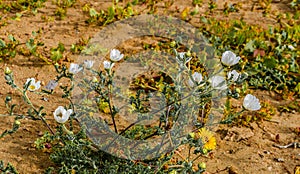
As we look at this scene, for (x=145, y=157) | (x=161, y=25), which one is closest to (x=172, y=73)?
(x=161, y=25)

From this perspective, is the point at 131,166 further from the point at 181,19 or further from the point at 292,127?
the point at 181,19

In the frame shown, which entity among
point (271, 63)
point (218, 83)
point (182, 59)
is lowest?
point (271, 63)

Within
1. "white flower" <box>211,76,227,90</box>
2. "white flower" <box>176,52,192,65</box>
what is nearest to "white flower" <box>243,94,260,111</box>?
"white flower" <box>211,76,227,90</box>

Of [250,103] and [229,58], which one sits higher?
[229,58]

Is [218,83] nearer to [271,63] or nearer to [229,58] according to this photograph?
[229,58]

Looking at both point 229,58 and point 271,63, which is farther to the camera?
point 271,63

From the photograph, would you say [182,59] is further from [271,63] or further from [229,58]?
[271,63]

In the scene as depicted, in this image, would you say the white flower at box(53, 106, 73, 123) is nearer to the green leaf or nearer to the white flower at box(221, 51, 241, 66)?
the white flower at box(221, 51, 241, 66)

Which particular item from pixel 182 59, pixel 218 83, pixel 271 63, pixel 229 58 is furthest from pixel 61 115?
pixel 271 63

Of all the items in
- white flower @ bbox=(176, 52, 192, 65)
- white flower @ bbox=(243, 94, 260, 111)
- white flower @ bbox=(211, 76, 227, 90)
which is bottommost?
white flower @ bbox=(243, 94, 260, 111)

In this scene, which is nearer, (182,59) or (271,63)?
(182,59)

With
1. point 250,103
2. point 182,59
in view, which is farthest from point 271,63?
point 182,59

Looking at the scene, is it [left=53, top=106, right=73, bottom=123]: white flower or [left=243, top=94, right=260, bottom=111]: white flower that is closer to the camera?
[left=53, top=106, right=73, bottom=123]: white flower

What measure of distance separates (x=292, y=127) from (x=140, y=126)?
4.62ft
